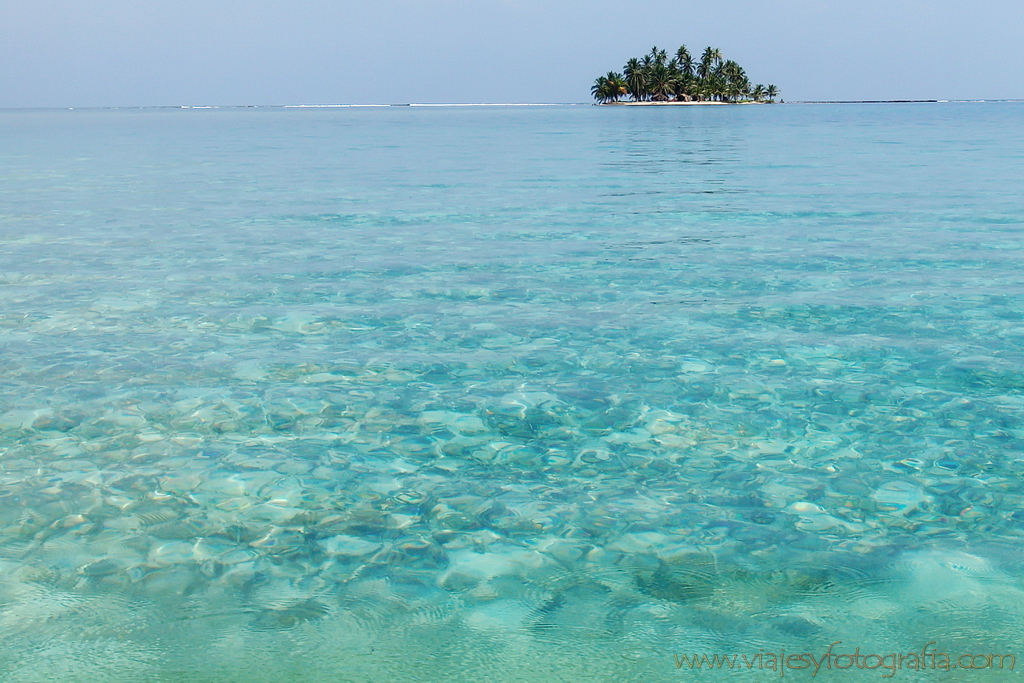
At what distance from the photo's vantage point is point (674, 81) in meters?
172

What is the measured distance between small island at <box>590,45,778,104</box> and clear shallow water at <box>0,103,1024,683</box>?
167m

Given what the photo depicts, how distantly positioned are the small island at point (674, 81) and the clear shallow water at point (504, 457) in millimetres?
166984

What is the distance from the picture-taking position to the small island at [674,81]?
172 m

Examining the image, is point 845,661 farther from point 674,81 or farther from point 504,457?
point 674,81

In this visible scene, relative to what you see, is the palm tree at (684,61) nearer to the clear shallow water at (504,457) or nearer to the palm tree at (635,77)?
the palm tree at (635,77)

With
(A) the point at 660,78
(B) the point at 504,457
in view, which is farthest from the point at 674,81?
(B) the point at 504,457

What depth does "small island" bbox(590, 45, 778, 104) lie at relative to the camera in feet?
563

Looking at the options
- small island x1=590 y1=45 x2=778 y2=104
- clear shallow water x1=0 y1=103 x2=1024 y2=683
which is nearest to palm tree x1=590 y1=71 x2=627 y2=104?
small island x1=590 y1=45 x2=778 y2=104

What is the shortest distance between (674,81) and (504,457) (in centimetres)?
17577

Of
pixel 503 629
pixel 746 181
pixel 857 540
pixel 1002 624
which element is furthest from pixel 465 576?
pixel 746 181

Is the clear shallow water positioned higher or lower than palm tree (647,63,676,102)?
lower

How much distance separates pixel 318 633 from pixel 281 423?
2682 millimetres

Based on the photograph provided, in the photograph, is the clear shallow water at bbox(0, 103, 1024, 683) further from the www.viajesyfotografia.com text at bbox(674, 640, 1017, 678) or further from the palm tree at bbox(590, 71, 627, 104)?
the palm tree at bbox(590, 71, 627, 104)

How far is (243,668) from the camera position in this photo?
369cm
